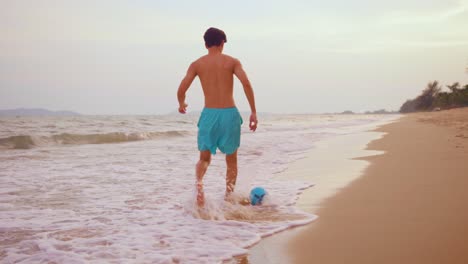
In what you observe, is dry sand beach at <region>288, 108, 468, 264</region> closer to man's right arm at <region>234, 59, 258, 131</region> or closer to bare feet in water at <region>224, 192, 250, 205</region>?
bare feet in water at <region>224, 192, 250, 205</region>

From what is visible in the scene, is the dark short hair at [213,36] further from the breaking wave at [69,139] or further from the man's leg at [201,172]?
the breaking wave at [69,139]

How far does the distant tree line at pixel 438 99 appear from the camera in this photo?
5538 centimetres

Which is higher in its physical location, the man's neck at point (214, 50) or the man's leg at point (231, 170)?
the man's neck at point (214, 50)

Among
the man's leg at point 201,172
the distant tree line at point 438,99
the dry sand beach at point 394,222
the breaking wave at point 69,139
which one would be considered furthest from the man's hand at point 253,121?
the distant tree line at point 438,99

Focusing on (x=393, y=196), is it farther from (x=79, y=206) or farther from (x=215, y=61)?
(x=79, y=206)

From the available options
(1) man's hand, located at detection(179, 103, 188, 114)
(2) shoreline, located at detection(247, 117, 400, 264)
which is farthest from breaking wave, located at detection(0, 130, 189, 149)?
(1) man's hand, located at detection(179, 103, 188, 114)

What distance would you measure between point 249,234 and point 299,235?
15.8 inches

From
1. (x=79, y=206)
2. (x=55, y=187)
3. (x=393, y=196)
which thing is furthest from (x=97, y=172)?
(x=393, y=196)

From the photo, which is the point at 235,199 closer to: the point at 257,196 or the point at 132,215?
the point at 257,196

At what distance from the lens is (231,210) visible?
4.04m

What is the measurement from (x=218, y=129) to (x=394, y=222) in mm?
1958

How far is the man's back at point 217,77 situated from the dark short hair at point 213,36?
0.14 meters

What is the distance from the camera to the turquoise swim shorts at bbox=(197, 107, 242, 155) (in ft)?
13.9

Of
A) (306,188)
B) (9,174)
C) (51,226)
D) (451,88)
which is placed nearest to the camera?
(51,226)
